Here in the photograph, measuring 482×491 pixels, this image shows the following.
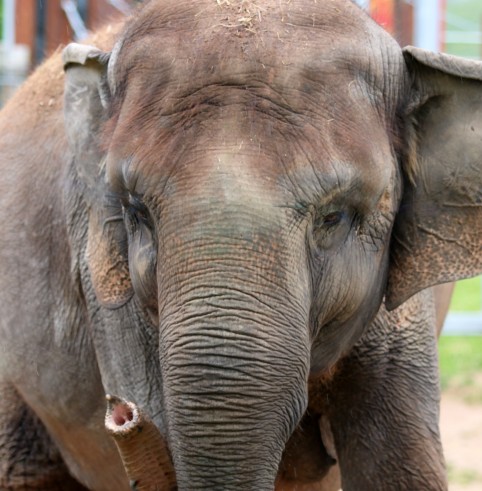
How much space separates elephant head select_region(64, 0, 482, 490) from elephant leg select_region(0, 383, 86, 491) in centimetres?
101

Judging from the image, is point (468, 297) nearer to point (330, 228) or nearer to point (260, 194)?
point (330, 228)

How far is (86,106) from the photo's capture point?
4.17 meters

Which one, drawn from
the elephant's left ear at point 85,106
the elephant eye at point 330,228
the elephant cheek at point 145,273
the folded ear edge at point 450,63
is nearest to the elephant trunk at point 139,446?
the elephant cheek at point 145,273

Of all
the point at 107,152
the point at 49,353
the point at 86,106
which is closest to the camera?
the point at 107,152

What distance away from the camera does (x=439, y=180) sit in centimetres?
394

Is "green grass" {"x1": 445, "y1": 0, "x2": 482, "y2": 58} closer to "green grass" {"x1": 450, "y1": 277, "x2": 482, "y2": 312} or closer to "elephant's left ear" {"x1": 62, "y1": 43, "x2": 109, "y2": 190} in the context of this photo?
"green grass" {"x1": 450, "y1": 277, "x2": 482, "y2": 312}

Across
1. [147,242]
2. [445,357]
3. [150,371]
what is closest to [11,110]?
[150,371]

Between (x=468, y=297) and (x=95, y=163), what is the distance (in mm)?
12042

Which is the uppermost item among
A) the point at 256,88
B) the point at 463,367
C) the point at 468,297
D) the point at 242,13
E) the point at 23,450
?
the point at 242,13

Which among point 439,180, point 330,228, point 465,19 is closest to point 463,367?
point 439,180

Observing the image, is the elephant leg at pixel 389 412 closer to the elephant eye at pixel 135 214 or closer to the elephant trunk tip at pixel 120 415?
the elephant eye at pixel 135 214

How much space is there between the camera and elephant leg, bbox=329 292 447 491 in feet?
13.8

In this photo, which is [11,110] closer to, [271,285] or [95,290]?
[95,290]

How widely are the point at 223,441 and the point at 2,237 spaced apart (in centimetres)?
188
